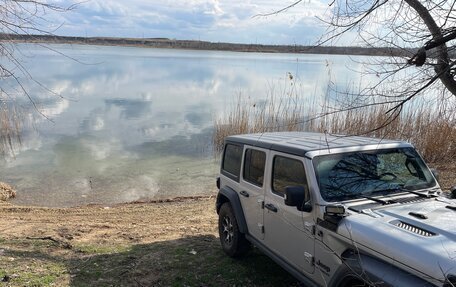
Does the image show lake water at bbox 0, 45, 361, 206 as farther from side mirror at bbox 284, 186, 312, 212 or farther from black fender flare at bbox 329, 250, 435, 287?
black fender flare at bbox 329, 250, 435, 287

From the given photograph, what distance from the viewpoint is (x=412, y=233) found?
3287mm

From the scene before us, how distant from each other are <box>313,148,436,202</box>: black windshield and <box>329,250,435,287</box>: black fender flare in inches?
26.5

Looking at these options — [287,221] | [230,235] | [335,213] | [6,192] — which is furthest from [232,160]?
[6,192]

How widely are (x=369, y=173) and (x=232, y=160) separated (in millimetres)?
2178

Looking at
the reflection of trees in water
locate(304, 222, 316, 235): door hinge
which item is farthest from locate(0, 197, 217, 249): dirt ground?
the reflection of trees in water

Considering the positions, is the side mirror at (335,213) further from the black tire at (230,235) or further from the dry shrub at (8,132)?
the dry shrub at (8,132)

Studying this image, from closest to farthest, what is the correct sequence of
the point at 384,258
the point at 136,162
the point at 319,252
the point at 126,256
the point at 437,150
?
the point at 384,258, the point at 319,252, the point at 126,256, the point at 437,150, the point at 136,162

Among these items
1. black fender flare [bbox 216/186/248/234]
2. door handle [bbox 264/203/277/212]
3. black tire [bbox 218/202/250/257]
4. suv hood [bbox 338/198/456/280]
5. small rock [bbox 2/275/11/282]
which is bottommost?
small rock [bbox 2/275/11/282]

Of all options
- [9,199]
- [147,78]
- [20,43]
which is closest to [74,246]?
[20,43]

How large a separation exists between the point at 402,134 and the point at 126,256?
11.1m

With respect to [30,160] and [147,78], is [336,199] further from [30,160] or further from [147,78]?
[147,78]

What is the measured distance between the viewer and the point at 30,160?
53.1 ft

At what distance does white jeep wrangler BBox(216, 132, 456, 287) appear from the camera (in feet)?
10.4

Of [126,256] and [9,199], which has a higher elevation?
[126,256]
